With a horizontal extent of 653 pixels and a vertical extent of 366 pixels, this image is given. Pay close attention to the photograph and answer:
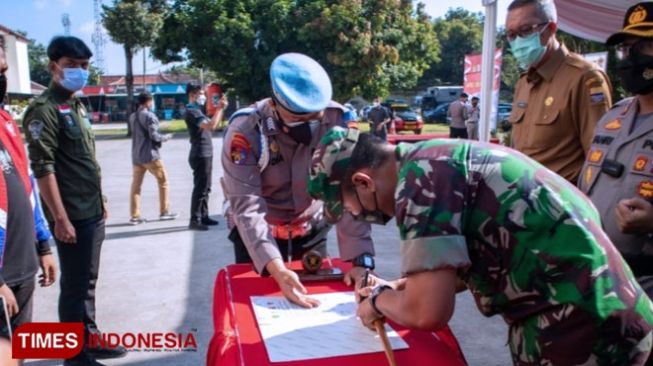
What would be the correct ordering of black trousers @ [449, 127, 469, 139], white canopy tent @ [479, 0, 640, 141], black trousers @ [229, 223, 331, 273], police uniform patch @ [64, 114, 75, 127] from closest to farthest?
black trousers @ [229, 223, 331, 273] < police uniform patch @ [64, 114, 75, 127] < white canopy tent @ [479, 0, 640, 141] < black trousers @ [449, 127, 469, 139]

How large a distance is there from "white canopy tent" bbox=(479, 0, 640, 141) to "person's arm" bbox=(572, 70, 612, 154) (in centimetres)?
223

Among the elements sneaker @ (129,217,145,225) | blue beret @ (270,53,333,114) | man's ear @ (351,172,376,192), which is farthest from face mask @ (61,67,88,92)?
sneaker @ (129,217,145,225)

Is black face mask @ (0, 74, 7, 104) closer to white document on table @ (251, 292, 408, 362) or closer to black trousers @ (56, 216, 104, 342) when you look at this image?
black trousers @ (56, 216, 104, 342)

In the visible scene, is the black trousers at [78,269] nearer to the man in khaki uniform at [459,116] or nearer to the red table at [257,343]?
the red table at [257,343]

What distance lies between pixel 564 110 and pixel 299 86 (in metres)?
1.29

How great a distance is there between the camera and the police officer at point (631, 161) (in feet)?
5.12

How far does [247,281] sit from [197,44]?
61.4 ft

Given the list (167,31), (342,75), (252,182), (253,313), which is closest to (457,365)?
(253,313)

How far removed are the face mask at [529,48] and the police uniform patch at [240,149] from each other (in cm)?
140

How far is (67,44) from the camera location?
2.63 metres

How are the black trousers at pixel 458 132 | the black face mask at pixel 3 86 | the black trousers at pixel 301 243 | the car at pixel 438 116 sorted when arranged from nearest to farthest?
the black face mask at pixel 3 86 < the black trousers at pixel 301 243 < the black trousers at pixel 458 132 < the car at pixel 438 116

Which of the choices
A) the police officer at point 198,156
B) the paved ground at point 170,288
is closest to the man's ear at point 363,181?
the paved ground at point 170,288

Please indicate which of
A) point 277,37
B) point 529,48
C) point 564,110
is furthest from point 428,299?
point 277,37

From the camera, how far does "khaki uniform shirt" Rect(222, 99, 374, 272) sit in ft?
5.94
